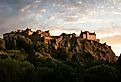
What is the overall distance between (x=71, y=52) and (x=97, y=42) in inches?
1275

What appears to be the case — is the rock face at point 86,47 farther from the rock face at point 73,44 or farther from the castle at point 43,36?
the castle at point 43,36

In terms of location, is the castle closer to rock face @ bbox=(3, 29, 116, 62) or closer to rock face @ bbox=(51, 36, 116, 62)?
rock face @ bbox=(3, 29, 116, 62)

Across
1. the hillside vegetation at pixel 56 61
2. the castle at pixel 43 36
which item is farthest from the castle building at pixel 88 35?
the hillside vegetation at pixel 56 61

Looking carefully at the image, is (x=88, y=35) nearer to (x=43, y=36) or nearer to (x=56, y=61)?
(x=43, y=36)

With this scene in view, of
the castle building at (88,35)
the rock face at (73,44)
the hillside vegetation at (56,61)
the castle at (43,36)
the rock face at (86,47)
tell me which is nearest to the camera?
the hillside vegetation at (56,61)

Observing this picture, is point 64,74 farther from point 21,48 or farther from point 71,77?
point 21,48

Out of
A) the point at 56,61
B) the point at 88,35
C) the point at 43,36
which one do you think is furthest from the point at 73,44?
the point at 56,61

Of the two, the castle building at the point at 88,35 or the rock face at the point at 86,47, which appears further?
the castle building at the point at 88,35

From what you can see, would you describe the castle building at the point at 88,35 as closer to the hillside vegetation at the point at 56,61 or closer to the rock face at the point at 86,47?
the rock face at the point at 86,47

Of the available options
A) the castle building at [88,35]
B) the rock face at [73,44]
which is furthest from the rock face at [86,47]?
the castle building at [88,35]

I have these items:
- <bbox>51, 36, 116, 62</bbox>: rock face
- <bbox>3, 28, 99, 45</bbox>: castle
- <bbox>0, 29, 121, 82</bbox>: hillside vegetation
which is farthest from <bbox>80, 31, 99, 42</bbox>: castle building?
<bbox>0, 29, 121, 82</bbox>: hillside vegetation

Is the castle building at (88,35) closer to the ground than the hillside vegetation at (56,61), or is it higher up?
higher up

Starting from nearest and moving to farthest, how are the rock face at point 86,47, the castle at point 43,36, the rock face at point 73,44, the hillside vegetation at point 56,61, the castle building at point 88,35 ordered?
the hillside vegetation at point 56,61 → the rock face at point 73,44 → the rock face at point 86,47 → the castle at point 43,36 → the castle building at point 88,35

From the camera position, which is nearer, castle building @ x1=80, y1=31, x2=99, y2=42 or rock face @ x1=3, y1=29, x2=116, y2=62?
rock face @ x1=3, y1=29, x2=116, y2=62
